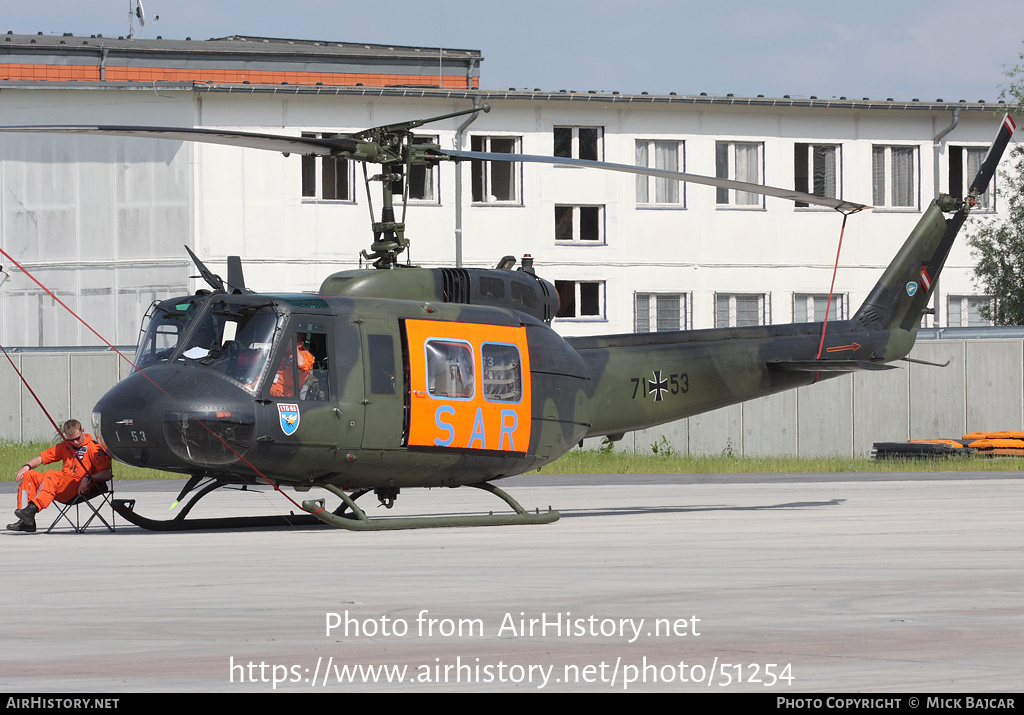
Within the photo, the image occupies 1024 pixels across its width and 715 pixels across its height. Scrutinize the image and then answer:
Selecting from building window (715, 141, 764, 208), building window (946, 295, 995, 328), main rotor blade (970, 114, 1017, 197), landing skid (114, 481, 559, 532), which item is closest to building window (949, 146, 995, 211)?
building window (946, 295, 995, 328)

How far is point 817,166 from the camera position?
37.0 meters

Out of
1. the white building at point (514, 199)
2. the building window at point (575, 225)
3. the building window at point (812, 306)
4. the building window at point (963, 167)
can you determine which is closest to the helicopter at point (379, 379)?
the white building at point (514, 199)

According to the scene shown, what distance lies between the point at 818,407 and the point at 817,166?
8.86 meters

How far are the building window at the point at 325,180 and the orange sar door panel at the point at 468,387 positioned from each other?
21.3 metres

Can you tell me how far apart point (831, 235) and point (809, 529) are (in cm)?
2518

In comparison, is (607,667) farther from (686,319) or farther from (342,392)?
(686,319)

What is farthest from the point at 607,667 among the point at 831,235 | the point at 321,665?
the point at 831,235

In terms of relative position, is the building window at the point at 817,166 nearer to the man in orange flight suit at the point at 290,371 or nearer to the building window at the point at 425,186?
the building window at the point at 425,186

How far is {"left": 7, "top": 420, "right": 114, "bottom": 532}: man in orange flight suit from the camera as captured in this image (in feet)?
43.0

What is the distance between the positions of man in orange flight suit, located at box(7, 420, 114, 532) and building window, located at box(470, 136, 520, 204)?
74.8 feet

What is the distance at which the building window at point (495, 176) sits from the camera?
35.2 m

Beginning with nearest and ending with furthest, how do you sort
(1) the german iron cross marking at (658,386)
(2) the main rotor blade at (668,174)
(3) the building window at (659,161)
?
(2) the main rotor blade at (668,174) < (1) the german iron cross marking at (658,386) < (3) the building window at (659,161)

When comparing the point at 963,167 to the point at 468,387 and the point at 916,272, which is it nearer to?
the point at 916,272

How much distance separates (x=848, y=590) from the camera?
27.5 ft
